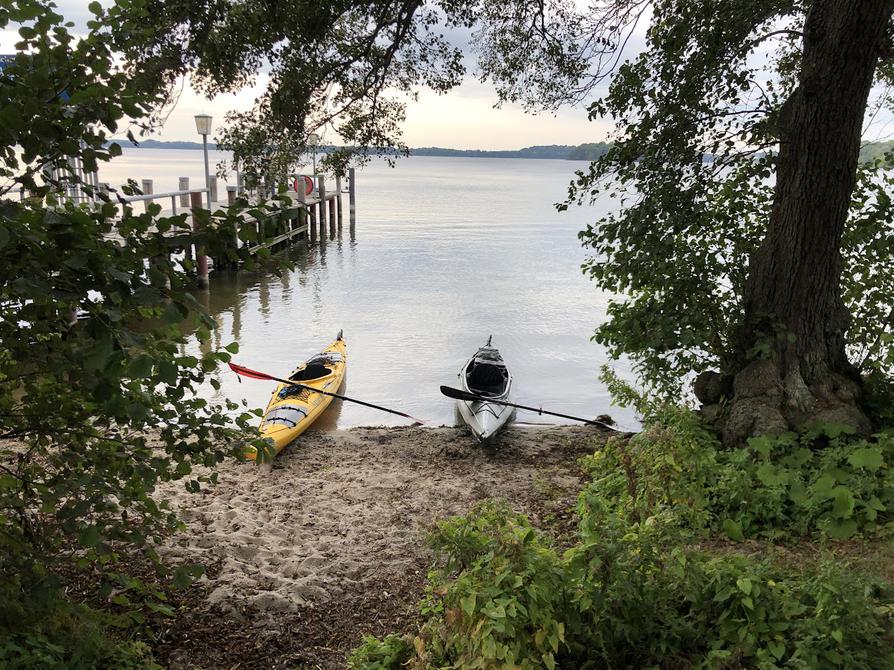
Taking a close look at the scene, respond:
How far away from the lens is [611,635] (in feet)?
10.3

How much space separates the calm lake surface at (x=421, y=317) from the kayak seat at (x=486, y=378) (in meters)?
1.17

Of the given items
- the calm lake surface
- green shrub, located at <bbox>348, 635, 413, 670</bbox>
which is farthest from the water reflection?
green shrub, located at <bbox>348, 635, 413, 670</bbox>

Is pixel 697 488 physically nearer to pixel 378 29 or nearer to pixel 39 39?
pixel 39 39

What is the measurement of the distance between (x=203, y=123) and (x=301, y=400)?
53.8 ft

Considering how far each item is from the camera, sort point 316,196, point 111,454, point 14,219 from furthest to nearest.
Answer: point 316,196 → point 111,454 → point 14,219

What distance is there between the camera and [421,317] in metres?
19.9

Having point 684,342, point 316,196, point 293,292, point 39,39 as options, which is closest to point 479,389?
point 684,342

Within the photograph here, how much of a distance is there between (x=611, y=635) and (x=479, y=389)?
7351 millimetres

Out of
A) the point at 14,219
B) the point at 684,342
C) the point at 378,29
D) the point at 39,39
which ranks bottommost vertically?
the point at 684,342

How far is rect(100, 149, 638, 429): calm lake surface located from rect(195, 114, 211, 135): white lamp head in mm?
4873

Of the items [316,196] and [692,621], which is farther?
[316,196]

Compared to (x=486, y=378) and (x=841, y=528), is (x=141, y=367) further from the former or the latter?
(x=486, y=378)

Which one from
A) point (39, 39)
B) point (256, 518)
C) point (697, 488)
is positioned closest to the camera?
point (39, 39)

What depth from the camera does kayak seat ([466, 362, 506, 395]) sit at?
10.5 m
